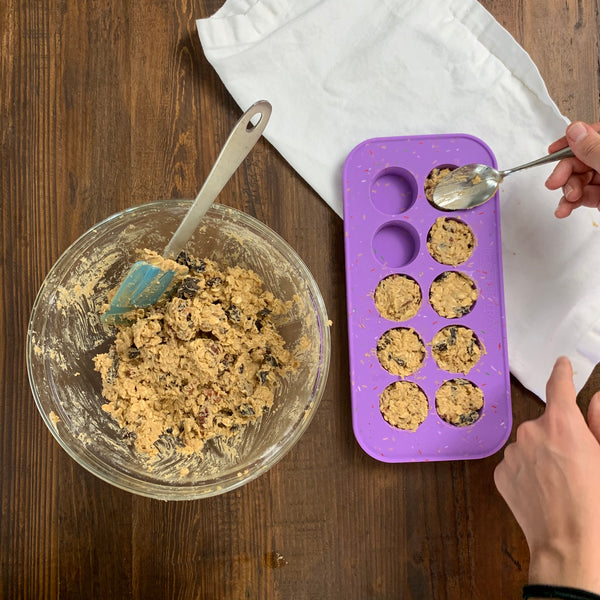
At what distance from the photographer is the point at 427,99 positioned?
1591 millimetres

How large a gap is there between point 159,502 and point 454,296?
1.05 meters

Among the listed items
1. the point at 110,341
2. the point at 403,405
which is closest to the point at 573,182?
the point at 403,405

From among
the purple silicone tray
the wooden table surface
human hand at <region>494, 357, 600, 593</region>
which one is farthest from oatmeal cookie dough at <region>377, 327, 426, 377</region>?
human hand at <region>494, 357, 600, 593</region>

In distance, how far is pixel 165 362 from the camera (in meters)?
1.29

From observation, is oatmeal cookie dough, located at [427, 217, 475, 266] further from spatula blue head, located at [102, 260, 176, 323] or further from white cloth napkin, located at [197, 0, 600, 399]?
spatula blue head, located at [102, 260, 176, 323]

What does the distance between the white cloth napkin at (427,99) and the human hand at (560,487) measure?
7.3 inches

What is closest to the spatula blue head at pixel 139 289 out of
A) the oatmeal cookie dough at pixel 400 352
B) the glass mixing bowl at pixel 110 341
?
the glass mixing bowl at pixel 110 341

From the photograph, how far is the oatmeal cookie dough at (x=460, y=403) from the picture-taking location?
1.51m

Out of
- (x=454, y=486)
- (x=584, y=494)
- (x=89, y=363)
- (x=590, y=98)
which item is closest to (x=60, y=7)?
(x=89, y=363)

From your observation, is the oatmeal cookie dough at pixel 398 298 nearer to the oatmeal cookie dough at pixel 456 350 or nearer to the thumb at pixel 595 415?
the oatmeal cookie dough at pixel 456 350

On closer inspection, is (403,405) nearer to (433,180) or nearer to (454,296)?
(454,296)

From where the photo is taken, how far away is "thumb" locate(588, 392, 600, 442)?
55.4 inches

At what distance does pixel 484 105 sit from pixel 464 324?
676 millimetres

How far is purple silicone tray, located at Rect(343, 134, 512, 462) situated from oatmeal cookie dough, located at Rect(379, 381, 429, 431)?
0.02 meters
